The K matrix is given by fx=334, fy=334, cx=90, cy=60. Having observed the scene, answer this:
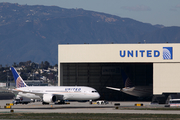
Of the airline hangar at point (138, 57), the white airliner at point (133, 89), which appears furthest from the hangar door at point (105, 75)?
the airline hangar at point (138, 57)

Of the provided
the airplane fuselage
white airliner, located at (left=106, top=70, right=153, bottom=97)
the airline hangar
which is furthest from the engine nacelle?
white airliner, located at (left=106, top=70, right=153, bottom=97)

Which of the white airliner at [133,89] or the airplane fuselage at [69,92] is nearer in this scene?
the airplane fuselage at [69,92]

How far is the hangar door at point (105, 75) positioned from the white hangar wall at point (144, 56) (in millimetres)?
13520

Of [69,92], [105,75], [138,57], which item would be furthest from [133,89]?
[69,92]

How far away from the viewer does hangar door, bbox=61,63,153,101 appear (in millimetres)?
97150

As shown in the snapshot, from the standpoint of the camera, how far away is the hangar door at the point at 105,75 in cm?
9715

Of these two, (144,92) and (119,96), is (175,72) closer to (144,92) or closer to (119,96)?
(144,92)

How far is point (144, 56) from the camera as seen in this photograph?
80188mm

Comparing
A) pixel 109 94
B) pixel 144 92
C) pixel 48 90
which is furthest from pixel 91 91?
pixel 109 94

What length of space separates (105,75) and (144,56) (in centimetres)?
2139

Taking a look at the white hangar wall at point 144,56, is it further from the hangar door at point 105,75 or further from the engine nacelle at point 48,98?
the engine nacelle at point 48,98

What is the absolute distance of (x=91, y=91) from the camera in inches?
2621

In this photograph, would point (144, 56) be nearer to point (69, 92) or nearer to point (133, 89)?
point (133, 89)

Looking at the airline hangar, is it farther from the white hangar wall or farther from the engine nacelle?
the engine nacelle
